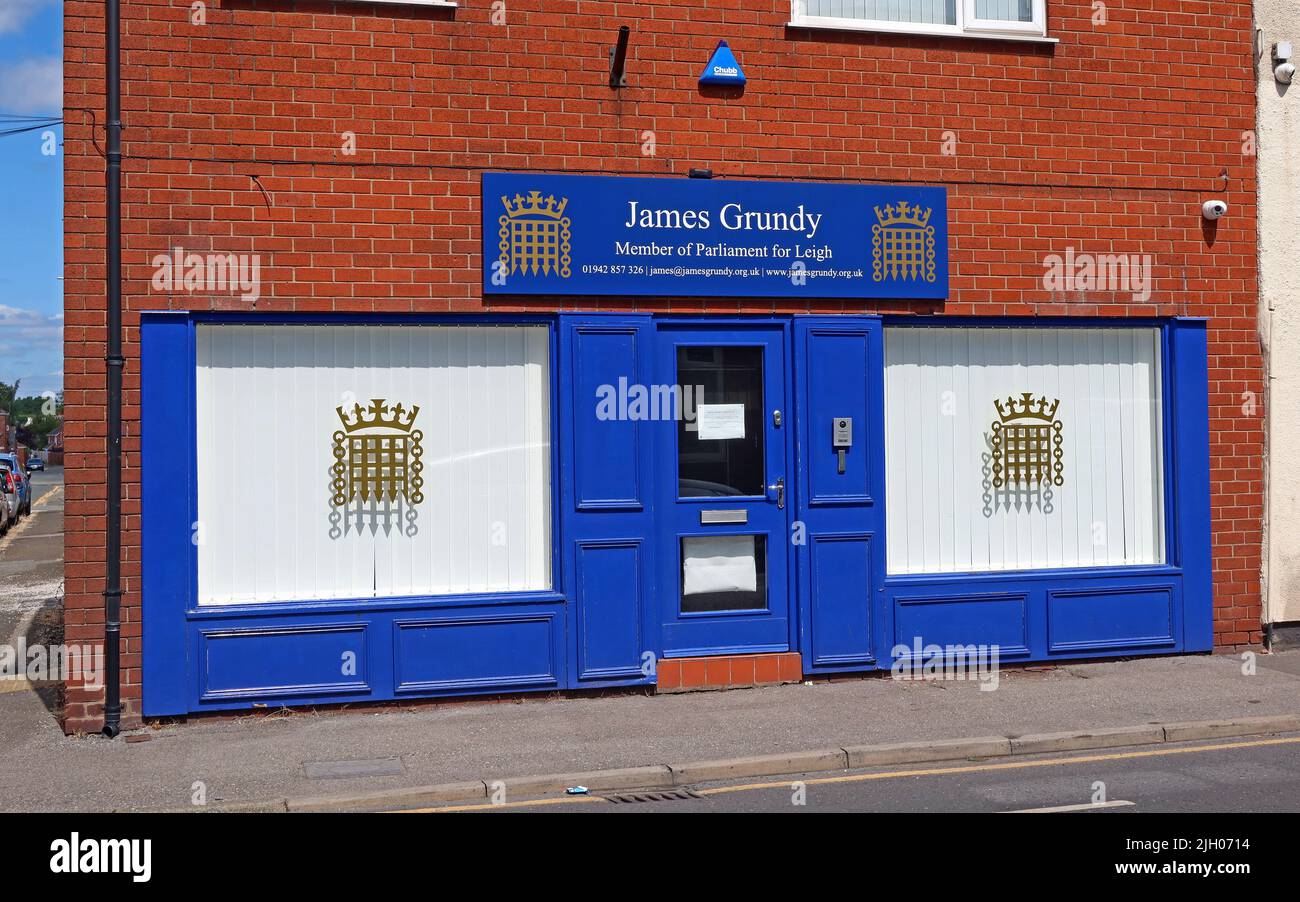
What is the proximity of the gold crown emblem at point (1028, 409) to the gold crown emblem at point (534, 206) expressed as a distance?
389cm

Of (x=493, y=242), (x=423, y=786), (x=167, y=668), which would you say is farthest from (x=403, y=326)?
(x=423, y=786)

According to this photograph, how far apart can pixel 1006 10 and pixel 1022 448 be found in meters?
3.53

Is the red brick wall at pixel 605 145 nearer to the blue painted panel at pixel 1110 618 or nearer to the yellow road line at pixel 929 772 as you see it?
the blue painted panel at pixel 1110 618

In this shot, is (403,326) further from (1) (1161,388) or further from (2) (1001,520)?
(1) (1161,388)

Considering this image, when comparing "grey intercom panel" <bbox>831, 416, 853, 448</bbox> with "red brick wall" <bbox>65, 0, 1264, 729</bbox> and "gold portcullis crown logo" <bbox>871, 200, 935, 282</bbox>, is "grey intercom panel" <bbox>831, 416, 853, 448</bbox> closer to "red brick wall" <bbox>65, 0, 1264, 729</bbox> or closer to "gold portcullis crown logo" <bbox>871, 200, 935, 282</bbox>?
"red brick wall" <bbox>65, 0, 1264, 729</bbox>

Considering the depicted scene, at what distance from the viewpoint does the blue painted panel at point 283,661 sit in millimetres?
9250

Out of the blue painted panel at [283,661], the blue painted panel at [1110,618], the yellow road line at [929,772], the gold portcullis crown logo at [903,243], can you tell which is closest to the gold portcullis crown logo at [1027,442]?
the blue painted panel at [1110,618]

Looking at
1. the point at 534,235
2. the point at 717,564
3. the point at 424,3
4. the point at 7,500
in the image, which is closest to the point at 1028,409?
the point at 717,564

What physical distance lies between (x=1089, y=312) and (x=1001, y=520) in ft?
5.99

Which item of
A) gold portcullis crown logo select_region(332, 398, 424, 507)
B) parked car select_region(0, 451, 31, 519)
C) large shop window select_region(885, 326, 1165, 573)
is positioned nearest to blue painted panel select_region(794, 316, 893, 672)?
large shop window select_region(885, 326, 1165, 573)

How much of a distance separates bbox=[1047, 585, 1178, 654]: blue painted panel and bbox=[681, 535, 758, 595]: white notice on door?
2539 mm

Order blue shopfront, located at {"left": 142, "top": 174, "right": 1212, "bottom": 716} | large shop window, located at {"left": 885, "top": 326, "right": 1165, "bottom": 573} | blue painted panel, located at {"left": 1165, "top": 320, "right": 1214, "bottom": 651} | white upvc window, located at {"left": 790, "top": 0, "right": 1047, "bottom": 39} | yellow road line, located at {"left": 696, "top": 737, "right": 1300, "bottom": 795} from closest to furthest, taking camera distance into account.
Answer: yellow road line, located at {"left": 696, "top": 737, "right": 1300, "bottom": 795} < blue shopfront, located at {"left": 142, "top": 174, "right": 1212, "bottom": 716} < white upvc window, located at {"left": 790, "top": 0, "right": 1047, "bottom": 39} < large shop window, located at {"left": 885, "top": 326, "right": 1165, "bottom": 573} < blue painted panel, located at {"left": 1165, "top": 320, "right": 1214, "bottom": 651}

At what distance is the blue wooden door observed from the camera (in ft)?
33.1
